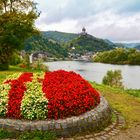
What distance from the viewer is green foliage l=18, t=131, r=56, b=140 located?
1060cm

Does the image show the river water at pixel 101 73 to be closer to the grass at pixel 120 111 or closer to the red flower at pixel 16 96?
the grass at pixel 120 111

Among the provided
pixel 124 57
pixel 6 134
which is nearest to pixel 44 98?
pixel 6 134

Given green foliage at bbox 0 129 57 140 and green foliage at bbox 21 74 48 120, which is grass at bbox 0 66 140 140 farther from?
green foliage at bbox 21 74 48 120

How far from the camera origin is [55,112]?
Result: 11.5 m

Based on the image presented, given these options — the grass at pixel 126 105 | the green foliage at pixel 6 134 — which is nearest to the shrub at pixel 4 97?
the green foliage at pixel 6 134

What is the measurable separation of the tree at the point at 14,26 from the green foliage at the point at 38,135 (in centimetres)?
2632

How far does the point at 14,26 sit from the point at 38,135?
2704 centimetres

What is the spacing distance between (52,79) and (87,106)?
2448mm

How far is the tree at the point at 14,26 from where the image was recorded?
1435 inches

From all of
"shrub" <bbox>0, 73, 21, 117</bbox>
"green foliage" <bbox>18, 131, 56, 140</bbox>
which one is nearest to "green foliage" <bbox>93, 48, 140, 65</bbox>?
"shrub" <bbox>0, 73, 21, 117</bbox>

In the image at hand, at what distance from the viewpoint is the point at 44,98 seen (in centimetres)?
1185

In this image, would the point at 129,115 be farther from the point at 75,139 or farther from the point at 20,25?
the point at 20,25

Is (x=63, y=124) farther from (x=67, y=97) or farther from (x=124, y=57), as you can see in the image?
(x=124, y=57)

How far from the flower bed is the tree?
23.2 meters
